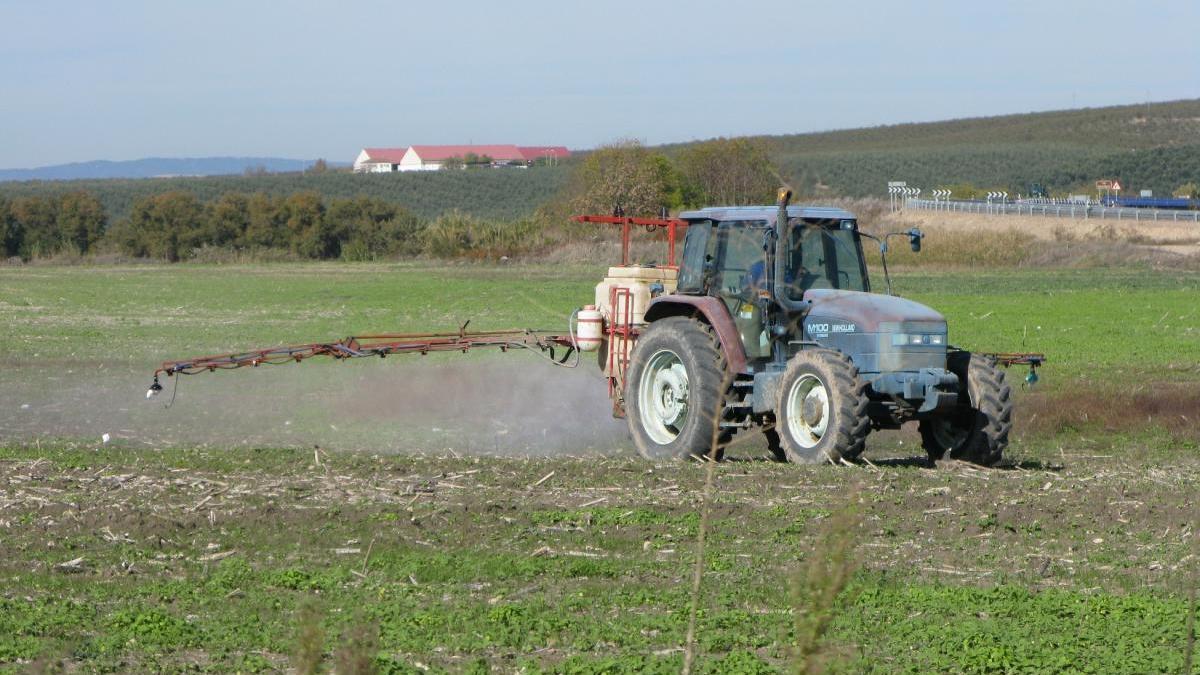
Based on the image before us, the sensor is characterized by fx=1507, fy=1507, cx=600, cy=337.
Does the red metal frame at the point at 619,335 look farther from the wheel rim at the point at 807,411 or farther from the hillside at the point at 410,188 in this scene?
the hillside at the point at 410,188

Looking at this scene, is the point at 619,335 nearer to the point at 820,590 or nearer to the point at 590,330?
the point at 590,330

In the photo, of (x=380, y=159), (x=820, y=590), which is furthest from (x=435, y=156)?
(x=820, y=590)

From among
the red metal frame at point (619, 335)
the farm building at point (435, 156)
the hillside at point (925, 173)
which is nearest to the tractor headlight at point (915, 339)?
the red metal frame at point (619, 335)

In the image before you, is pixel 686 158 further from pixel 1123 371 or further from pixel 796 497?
pixel 796 497

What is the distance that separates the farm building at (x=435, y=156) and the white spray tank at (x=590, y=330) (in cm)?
14048

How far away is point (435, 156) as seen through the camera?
170125 mm

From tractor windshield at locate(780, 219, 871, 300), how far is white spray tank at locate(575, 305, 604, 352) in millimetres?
2607

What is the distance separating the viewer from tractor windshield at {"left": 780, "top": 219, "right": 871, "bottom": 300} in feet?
43.4

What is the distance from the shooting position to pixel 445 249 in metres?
63.8

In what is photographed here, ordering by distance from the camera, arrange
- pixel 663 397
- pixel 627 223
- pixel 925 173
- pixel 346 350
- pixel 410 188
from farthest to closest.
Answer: pixel 925 173 → pixel 410 188 → pixel 346 350 → pixel 627 223 → pixel 663 397

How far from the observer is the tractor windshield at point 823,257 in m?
13.2

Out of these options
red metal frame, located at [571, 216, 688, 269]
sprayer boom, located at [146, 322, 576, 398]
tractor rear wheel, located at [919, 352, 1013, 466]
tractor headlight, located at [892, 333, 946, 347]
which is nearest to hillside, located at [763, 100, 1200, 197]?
sprayer boom, located at [146, 322, 576, 398]

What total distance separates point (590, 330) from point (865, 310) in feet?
11.4

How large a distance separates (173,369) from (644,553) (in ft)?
26.3
